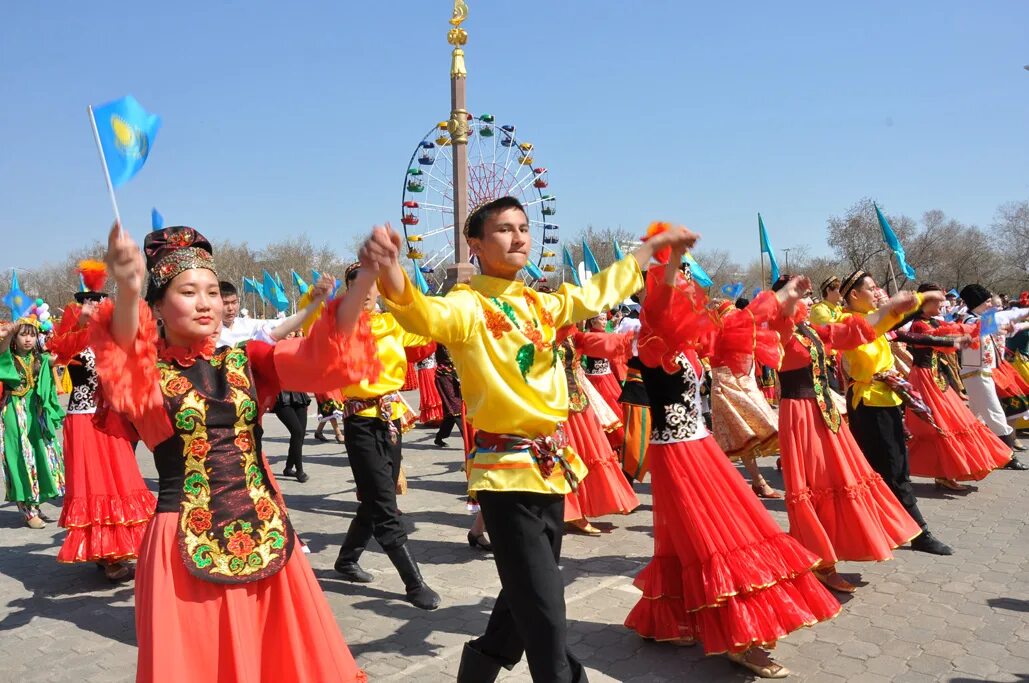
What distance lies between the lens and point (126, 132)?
2.52 metres

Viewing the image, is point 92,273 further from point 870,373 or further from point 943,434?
point 943,434

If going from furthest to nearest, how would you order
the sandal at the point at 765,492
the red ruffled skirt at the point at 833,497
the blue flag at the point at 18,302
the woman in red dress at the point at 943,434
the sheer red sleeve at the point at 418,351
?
the blue flag at the point at 18,302, the sandal at the point at 765,492, the woman in red dress at the point at 943,434, the sheer red sleeve at the point at 418,351, the red ruffled skirt at the point at 833,497

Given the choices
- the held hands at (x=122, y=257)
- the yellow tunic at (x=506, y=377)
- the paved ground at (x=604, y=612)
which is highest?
the held hands at (x=122, y=257)

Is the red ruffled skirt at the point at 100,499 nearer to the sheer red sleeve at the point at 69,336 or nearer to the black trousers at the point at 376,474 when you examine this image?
the sheer red sleeve at the point at 69,336

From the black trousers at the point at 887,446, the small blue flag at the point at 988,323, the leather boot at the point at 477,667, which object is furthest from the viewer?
the small blue flag at the point at 988,323

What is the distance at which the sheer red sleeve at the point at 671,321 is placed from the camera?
13.3ft

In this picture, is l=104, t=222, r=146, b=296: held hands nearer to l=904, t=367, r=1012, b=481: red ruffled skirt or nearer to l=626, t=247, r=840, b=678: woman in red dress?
l=626, t=247, r=840, b=678: woman in red dress

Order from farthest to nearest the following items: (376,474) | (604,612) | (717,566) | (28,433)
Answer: (28,433) < (376,474) < (604,612) < (717,566)

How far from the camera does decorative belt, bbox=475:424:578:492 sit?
3.23m

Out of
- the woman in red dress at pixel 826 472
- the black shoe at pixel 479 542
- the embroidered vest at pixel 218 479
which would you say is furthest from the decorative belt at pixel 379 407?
the embroidered vest at pixel 218 479

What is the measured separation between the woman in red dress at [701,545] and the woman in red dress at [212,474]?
5.92 ft

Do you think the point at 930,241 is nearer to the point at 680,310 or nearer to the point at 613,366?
the point at 613,366

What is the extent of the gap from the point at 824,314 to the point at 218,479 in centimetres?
459

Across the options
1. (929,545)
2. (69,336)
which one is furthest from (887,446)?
→ (69,336)
